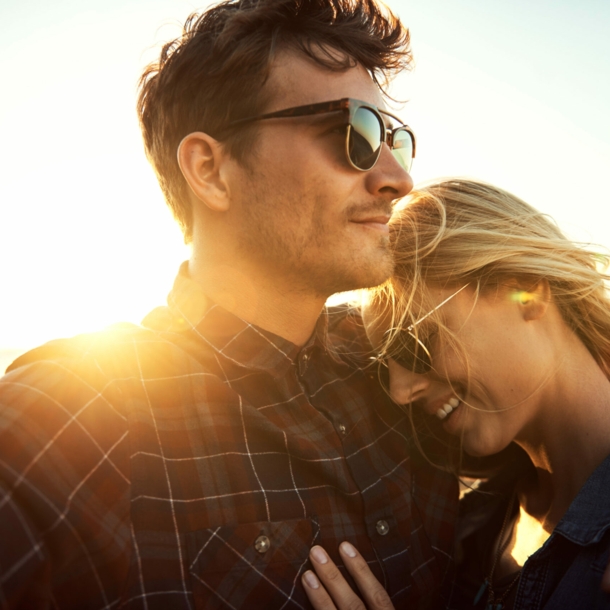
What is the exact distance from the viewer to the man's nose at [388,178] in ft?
7.39

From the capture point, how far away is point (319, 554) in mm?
1731

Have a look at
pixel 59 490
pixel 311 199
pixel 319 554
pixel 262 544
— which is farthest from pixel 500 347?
pixel 59 490

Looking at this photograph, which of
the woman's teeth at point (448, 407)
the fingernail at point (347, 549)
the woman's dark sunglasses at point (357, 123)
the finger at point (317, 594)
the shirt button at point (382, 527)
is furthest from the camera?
the woman's teeth at point (448, 407)

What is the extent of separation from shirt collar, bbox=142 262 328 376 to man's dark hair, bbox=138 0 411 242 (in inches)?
28.4

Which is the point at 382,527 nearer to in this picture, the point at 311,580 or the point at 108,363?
the point at 311,580

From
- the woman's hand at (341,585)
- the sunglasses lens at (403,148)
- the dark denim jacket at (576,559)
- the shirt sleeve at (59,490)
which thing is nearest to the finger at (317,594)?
the woman's hand at (341,585)

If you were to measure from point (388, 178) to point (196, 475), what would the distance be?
157 cm

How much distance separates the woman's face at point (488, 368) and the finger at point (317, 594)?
0.96 metres

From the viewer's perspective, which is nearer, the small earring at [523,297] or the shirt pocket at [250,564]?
the shirt pocket at [250,564]

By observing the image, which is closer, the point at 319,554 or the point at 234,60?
the point at 319,554

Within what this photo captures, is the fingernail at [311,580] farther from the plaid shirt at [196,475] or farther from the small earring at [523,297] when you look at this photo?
the small earring at [523,297]

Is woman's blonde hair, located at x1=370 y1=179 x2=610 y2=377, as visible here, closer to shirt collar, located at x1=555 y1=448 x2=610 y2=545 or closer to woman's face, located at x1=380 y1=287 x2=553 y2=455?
woman's face, located at x1=380 y1=287 x2=553 y2=455

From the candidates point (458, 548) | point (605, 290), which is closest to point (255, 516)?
point (458, 548)

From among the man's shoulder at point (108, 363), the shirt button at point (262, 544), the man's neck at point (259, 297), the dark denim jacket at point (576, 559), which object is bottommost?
the dark denim jacket at point (576, 559)
